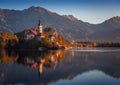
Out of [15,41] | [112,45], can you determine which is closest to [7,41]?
[15,41]

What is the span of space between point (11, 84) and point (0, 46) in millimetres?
74297

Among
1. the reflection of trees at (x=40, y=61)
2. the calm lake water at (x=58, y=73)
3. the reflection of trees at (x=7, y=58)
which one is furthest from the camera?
the reflection of trees at (x=7, y=58)

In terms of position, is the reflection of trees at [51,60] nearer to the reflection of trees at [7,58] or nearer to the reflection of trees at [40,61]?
the reflection of trees at [40,61]

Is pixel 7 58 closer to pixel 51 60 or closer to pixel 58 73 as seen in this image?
pixel 51 60

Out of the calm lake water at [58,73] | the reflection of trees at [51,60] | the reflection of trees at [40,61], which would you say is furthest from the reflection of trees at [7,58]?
the reflection of trees at [51,60]

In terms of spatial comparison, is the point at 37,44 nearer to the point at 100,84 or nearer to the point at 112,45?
the point at 100,84

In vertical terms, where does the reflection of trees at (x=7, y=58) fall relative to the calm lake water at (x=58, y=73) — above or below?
above

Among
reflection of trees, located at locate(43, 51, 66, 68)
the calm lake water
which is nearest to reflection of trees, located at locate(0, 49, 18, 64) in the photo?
the calm lake water

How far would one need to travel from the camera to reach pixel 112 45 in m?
168

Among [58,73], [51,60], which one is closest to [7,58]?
[51,60]

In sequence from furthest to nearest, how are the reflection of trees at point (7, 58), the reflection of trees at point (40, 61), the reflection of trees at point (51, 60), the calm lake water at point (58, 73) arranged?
the reflection of trees at point (7, 58), the reflection of trees at point (51, 60), the reflection of trees at point (40, 61), the calm lake water at point (58, 73)

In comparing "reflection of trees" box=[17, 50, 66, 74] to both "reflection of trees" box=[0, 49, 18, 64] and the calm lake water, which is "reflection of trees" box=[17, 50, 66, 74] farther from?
"reflection of trees" box=[0, 49, 18, 64]

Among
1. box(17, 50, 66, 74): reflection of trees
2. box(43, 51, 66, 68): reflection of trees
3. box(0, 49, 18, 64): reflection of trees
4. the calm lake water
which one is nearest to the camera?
the calm lake water

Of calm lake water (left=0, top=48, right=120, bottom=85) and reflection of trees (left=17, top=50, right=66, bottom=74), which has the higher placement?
reflection of trees (left=17, top=50, right=66, bottom=74)
